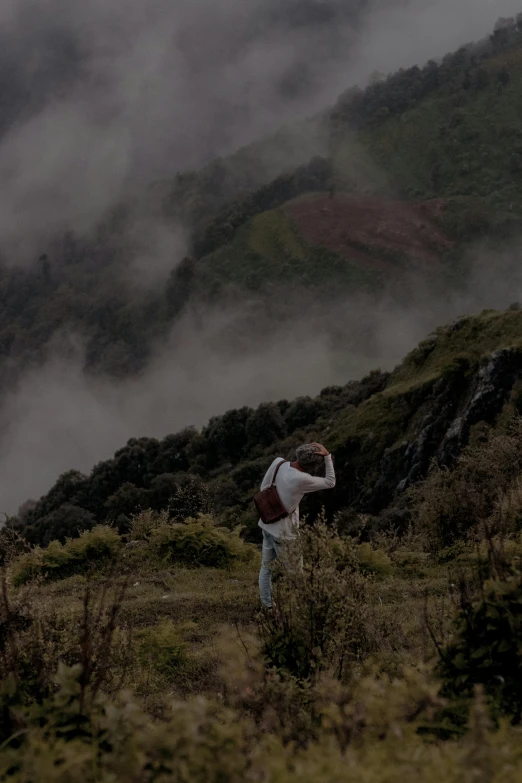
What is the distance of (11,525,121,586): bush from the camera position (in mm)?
13930

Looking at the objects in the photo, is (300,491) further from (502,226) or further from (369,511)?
(502,226)

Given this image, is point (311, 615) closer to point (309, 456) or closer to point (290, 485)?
point (290, 485)

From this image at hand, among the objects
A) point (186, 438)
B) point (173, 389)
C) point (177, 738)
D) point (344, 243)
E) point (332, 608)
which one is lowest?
point (332, 608)

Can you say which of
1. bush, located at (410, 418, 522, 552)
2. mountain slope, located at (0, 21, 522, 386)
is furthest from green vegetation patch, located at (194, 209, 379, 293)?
bush, located at (410, 418, 522, 552)

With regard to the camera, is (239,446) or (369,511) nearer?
(369,511)

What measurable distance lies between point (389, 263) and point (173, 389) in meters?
66.4

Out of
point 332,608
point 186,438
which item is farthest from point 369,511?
point 186,438

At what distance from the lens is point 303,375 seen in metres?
162

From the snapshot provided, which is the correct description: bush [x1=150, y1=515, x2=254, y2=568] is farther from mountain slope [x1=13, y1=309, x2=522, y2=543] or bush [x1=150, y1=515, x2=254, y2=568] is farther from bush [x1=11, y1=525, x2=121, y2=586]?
mountain slope [x1=13, y1=309, x2=522, y2=543]

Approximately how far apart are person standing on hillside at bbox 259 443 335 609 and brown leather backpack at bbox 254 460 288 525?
0.04m

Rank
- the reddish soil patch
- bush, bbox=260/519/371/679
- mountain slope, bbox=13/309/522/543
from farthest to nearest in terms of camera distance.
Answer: the reddish soil patch
mountain slope, bbox=13/309/522/543
bush, bbox=260/519/371/679

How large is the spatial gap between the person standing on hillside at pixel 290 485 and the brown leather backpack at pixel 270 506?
1.6 inches

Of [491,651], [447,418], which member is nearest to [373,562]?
[491,651]

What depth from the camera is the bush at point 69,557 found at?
13930 mm
